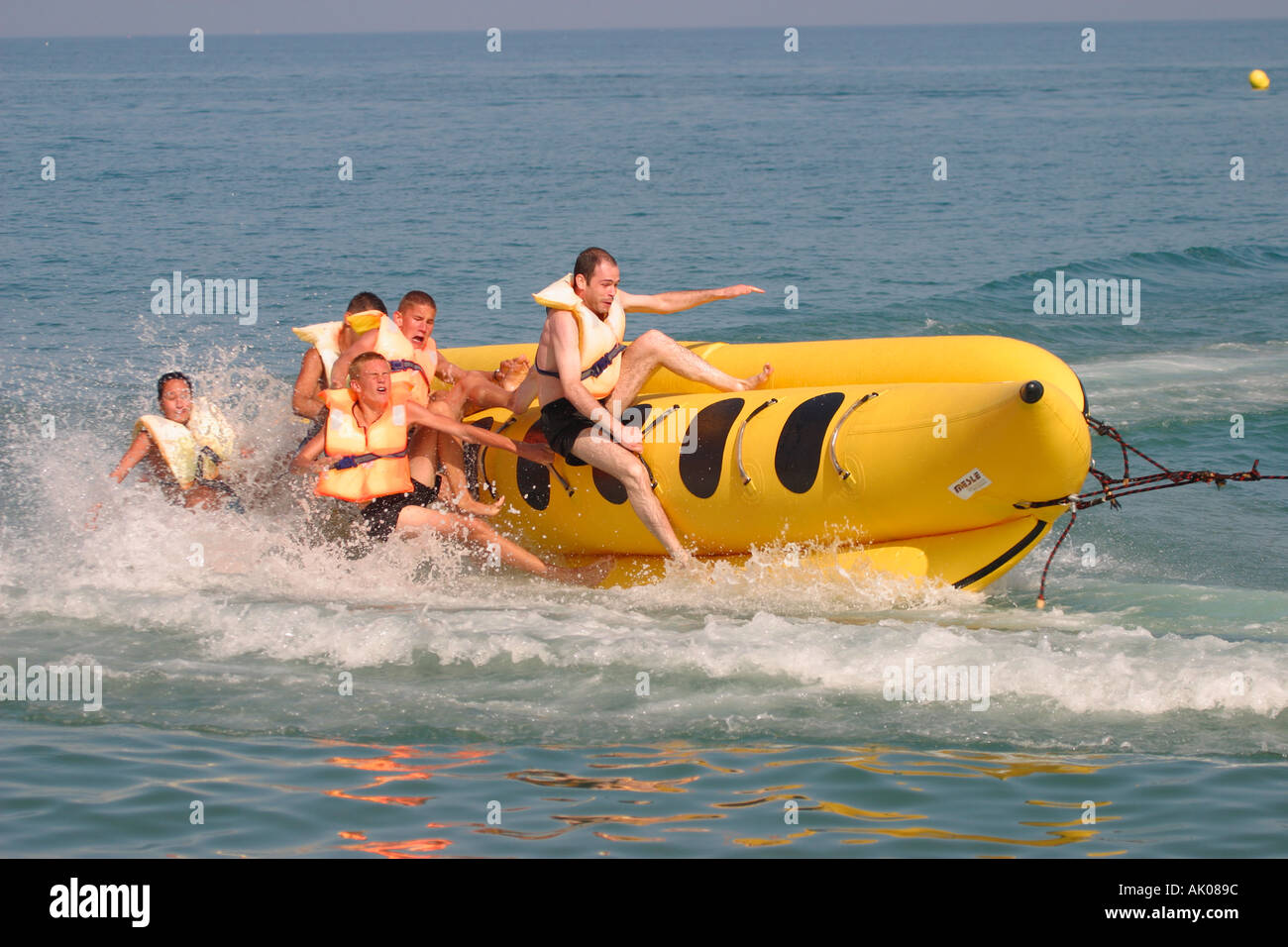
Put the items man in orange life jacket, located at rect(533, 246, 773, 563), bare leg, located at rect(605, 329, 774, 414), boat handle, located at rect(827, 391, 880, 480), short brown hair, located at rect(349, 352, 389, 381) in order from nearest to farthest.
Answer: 1. boat handle, located at rect(827, 391, 880, 480)
2. man in orange life jacket, located at rect(533, 246, 773, 563)
3. short brown hair, located at rect(349, 352, 389, 381)
4. bare leg, located at rect(605, 329, 774, 414)

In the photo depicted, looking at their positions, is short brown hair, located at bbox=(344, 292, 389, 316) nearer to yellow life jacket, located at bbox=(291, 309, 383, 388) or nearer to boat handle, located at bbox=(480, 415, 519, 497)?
yellow life jacket, located at bbox=(291, 309, 383, 388)

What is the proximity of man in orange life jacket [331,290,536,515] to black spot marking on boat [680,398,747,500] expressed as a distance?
77 cm

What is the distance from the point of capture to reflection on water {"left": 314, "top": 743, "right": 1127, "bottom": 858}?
365 centimetres

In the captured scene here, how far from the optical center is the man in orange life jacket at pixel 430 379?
6.07m

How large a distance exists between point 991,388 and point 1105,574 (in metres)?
1.74

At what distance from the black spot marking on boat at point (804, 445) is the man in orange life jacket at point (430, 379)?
118 centimetres

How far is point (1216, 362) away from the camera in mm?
11023

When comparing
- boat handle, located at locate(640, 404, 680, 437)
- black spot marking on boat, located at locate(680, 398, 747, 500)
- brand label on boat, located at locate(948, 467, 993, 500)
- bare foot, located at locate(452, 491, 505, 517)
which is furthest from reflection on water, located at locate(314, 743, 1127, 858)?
bare foot, located at locate(452, 491, 505, 517)

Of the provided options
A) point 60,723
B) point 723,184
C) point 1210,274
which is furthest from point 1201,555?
point 723,184

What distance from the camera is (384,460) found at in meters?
5.96

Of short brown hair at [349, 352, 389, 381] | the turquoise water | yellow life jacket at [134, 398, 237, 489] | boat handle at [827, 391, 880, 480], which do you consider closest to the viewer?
the turquoise water

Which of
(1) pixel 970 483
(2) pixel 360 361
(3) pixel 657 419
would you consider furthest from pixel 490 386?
(1) pixel 970 483

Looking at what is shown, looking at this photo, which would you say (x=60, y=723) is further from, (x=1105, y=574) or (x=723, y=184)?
(x=723, y=184)

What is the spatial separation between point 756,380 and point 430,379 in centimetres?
157
